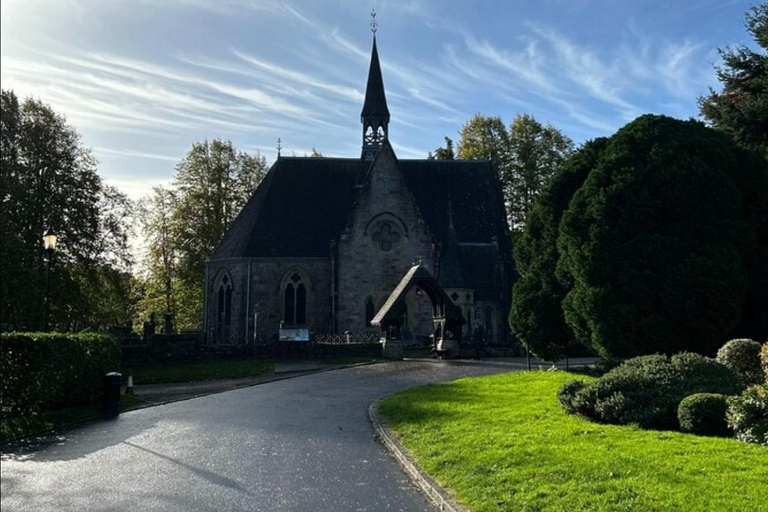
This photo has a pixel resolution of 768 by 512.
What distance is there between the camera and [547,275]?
20.7 m

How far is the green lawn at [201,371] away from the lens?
25.1 m

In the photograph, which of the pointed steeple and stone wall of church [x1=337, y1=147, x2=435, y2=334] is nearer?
stone wall of church [x1=337, y1=147, x2=435, y2=334]

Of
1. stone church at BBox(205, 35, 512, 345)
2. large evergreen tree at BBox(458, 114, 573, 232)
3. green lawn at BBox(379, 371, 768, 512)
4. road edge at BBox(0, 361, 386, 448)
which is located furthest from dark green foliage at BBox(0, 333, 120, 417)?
large evergreen tree at BBox(458, 114, 573, 232)

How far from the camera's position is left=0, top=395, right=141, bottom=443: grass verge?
11836 mm

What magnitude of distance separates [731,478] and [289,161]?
38.8 metres

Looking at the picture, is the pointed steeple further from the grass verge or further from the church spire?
the grass verge

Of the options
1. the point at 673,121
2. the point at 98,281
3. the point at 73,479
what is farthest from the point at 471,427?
the point at 98,281

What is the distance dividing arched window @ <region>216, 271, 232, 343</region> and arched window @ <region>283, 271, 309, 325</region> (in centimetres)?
341

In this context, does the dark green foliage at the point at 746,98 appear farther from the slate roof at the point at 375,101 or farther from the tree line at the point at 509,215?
the slate roof at the point at 375,101

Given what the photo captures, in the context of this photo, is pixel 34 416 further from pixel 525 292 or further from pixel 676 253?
pixel 676 253

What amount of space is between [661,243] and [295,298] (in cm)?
2597

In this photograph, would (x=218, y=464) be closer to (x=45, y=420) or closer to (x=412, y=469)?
(x=412, y=469)

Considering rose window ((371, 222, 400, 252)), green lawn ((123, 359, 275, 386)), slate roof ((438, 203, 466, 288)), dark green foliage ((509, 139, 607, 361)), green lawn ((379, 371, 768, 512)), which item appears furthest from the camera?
rose window ((371, 222, 400, 252))

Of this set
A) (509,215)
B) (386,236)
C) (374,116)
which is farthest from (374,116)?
(509,215)
